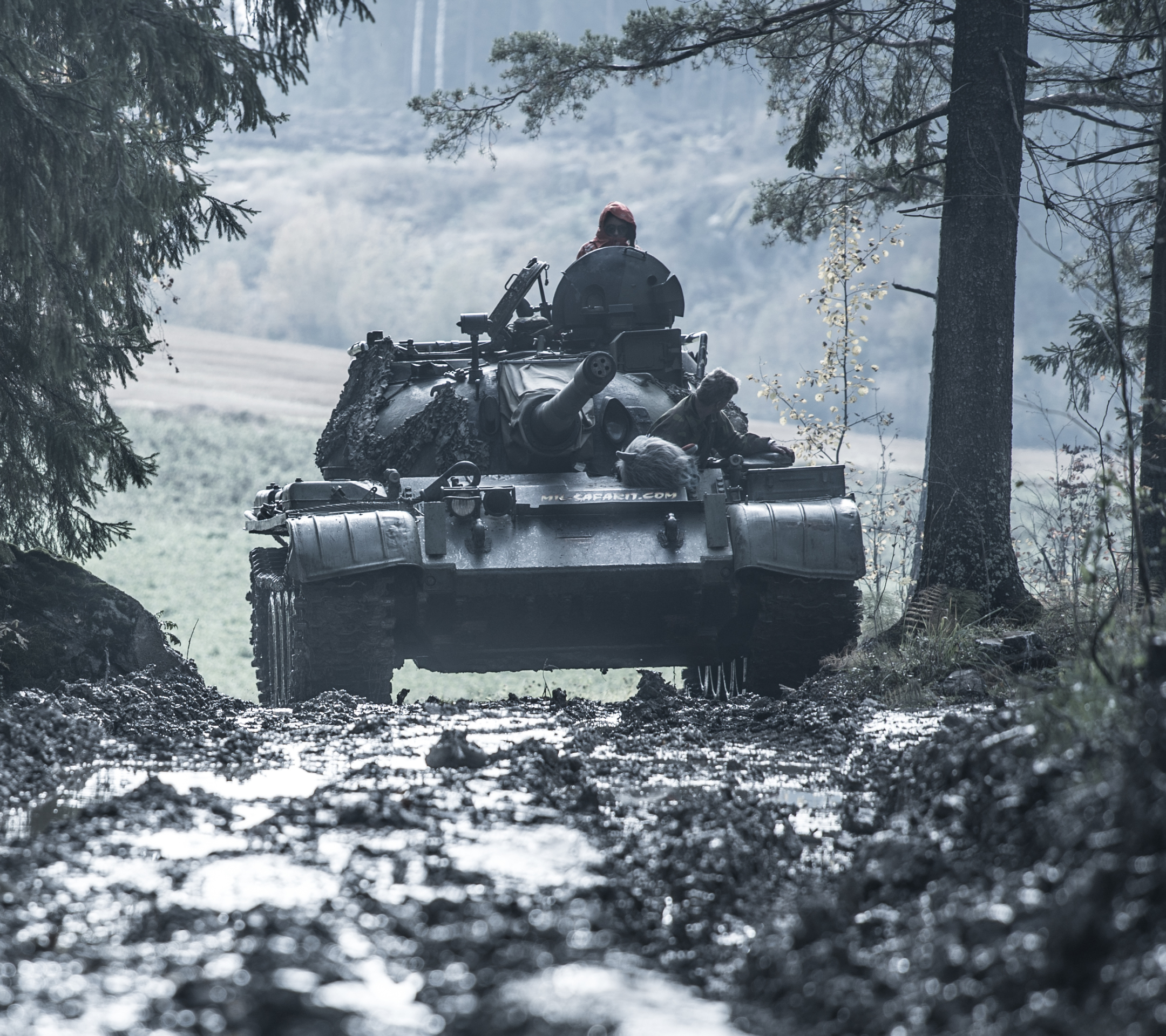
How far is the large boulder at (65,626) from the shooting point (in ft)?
26.7

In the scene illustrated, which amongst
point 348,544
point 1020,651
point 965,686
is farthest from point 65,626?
point 1020,651

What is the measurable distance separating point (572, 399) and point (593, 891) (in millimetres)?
5624

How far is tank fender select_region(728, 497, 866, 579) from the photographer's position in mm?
8609

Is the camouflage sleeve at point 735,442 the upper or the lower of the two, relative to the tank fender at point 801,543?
upper

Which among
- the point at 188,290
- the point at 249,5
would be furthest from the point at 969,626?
the point at 188,290

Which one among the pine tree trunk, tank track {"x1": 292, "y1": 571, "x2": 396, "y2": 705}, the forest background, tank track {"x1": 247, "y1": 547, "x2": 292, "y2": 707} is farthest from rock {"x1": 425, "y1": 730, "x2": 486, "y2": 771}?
the forest background

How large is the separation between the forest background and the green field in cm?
10

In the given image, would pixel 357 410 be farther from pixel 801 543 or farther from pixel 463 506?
pixel 801 543

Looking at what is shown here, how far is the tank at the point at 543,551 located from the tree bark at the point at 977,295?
2.44 ft

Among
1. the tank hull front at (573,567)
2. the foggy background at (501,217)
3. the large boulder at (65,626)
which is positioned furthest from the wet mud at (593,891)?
the foggy background at (501,217)

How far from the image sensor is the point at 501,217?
72938 millimetres

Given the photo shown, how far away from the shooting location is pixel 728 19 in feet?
33.9

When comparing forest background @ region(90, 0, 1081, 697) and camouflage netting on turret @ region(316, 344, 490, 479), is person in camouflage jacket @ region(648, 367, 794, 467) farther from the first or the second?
forest background @ region(90, 0, 1081, 697)

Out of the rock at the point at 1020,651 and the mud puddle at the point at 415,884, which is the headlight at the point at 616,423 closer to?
the rock at the point at 1020,651
